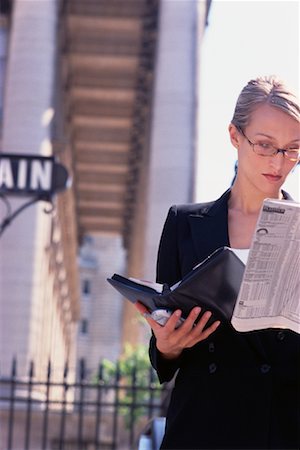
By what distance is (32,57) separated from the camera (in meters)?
30.5

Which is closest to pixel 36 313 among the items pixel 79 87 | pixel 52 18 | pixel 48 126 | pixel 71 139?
pixel 48 126

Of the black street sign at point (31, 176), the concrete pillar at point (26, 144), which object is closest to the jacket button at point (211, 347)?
the black street sign at point (31, 176)

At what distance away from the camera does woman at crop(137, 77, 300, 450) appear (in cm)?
323

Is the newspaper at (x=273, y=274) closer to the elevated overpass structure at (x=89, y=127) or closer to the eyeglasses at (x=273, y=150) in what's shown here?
the eyeglasses at (x=273, y=150)

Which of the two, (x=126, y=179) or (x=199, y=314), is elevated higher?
(x=199, y=314)

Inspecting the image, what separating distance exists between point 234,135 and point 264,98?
0.69 feet

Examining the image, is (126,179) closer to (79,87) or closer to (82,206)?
(82,206)

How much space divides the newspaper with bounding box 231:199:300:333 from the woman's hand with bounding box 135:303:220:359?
0.12 meters

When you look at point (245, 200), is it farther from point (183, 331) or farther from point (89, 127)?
point (89, 127)

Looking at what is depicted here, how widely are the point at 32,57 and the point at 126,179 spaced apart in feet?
85.0

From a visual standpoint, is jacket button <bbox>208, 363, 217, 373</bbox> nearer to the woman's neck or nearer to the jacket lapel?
the jacket lapel

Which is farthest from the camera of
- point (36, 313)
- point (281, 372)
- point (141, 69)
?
point (141, 69)

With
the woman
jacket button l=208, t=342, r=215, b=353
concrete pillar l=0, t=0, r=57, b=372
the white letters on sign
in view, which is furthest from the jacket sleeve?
concrete pillar l=0, t=0, r=57, b=372

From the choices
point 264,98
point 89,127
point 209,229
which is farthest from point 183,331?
point 89,127
